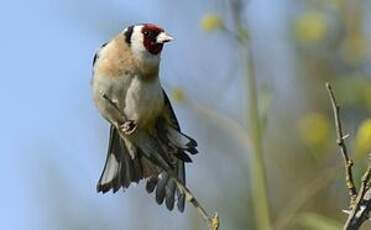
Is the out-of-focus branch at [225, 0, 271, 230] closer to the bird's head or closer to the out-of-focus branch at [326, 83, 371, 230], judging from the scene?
the bird's head

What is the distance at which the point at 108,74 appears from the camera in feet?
12.0

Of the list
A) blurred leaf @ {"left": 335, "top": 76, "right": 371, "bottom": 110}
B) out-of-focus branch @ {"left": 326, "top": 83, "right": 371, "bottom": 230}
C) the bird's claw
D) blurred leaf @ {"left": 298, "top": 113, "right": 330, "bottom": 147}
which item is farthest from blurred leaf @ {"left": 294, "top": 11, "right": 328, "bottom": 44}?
out-of-focus branch @ {"left": 326, "top": 83, "right": 371, "bottom": 230}

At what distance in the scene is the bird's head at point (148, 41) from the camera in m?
3.68

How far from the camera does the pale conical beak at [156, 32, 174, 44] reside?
144 inches

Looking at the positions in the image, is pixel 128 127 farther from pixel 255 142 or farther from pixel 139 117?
pixel 255 142

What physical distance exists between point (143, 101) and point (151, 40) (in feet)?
0.67

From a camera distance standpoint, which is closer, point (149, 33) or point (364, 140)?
point (149, 33)

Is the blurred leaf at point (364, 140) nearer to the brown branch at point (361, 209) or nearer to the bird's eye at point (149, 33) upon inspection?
A: the bird's eye at point (149, 33)

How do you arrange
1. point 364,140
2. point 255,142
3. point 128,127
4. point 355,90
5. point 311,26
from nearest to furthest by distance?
1. point 128,127
2. point 255,142
3. point 364,140
4. point 355,90
5. point 311,26

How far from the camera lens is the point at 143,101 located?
3594 millimetres

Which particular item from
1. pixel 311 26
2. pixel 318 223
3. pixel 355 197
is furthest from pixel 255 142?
pixel 311 26

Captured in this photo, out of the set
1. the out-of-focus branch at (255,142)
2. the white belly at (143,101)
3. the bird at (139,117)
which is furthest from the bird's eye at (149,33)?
the out-of-focus branch at (255,142)

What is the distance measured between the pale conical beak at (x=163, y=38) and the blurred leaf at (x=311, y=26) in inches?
40.1

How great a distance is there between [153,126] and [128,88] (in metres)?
0.13
